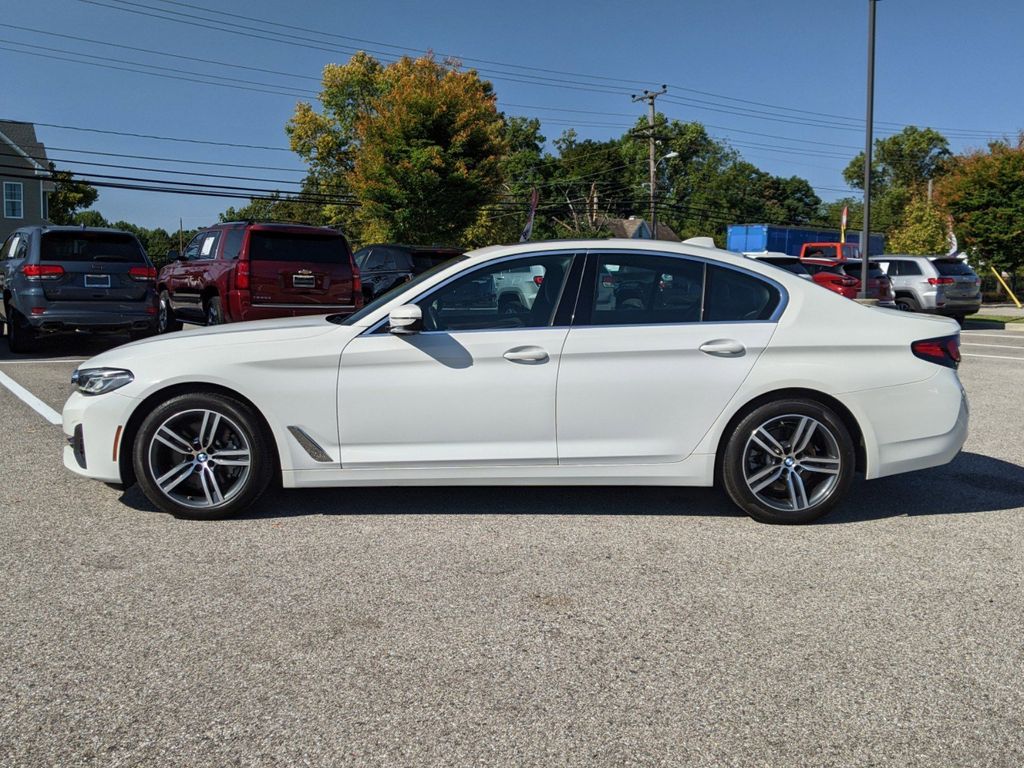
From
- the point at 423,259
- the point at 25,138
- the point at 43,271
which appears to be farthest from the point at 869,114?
the point at 25,138

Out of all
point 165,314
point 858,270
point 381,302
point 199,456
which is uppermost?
point 858,270

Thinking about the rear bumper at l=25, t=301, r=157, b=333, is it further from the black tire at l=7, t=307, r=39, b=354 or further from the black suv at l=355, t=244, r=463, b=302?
the black suv at l=355, t=244, r=463, b=302

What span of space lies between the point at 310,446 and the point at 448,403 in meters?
0.79

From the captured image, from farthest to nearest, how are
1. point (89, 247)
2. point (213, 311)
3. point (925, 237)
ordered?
point (925, 237) → point (213, 311) → point (89, 247)

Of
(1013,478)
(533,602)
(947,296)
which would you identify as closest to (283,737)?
(533,602)

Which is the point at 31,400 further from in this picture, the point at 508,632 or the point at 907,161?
the point at 907,161

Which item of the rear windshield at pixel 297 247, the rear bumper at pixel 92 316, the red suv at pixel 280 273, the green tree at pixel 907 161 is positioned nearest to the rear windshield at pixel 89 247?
the rear bumper at pixel 92 316

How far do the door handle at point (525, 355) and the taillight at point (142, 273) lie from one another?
9790mm

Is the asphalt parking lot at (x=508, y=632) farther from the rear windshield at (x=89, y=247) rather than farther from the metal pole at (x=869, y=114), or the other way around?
the metal pole at (x=869, y=114)

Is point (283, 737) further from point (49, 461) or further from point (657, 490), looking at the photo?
point (49, 461)

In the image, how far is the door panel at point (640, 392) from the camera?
496 centimetres

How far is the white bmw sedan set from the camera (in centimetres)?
495

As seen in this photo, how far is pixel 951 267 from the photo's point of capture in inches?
919

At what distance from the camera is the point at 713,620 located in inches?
145
